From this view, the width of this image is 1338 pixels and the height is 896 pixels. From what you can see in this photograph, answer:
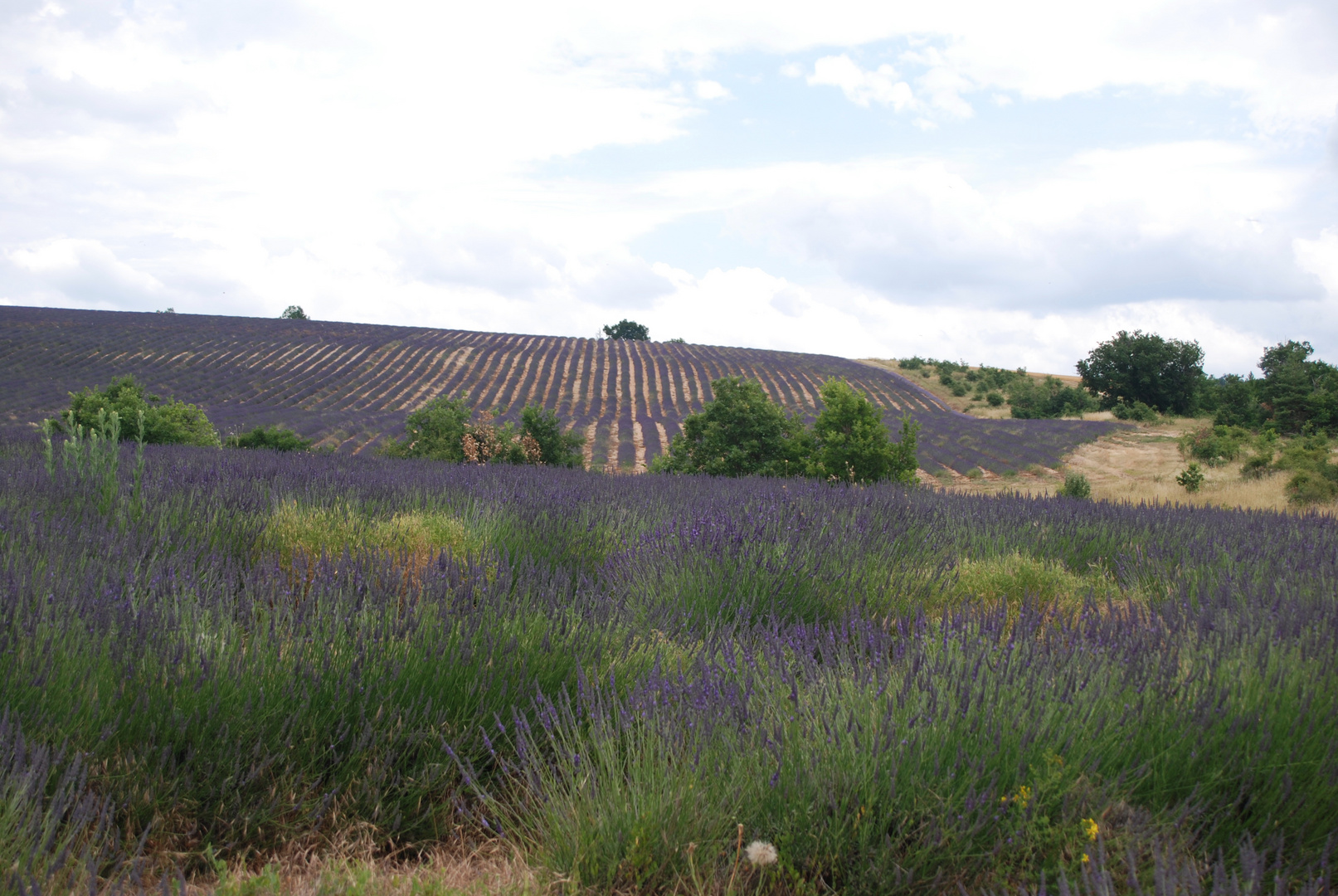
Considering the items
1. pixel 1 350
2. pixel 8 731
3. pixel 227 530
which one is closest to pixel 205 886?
pixel 8 731

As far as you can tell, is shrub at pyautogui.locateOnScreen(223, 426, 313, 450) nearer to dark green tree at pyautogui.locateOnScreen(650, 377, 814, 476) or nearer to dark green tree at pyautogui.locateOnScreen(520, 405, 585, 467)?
dark green tree at pyautogui.locateOnScreen(520, 405, 585, 467)

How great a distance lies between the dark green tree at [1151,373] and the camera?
137 ft

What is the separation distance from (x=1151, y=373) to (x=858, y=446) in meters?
38.0

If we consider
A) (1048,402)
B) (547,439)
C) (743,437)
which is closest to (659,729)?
(743,437)

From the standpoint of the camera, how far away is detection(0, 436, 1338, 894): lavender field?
179 cm

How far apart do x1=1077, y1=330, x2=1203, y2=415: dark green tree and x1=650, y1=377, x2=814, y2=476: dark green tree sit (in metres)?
34.8

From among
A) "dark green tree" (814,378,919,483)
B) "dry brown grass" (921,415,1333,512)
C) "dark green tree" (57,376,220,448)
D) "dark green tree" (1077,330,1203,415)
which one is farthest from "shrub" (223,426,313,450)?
"dark green tree" (1077,330,1203,415)

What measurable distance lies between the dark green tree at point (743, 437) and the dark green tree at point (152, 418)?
8071mm

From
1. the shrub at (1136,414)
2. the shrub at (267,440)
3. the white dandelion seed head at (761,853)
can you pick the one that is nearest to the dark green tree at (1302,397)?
the shrub at (1136,414)

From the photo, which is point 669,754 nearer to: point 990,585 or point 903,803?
point 903,803

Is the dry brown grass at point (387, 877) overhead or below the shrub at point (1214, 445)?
below

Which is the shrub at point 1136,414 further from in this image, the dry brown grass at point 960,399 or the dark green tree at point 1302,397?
the dark green tree at point 1302,397

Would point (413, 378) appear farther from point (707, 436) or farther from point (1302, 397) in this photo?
point (1302, 397)

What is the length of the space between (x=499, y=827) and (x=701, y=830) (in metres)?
0.61
